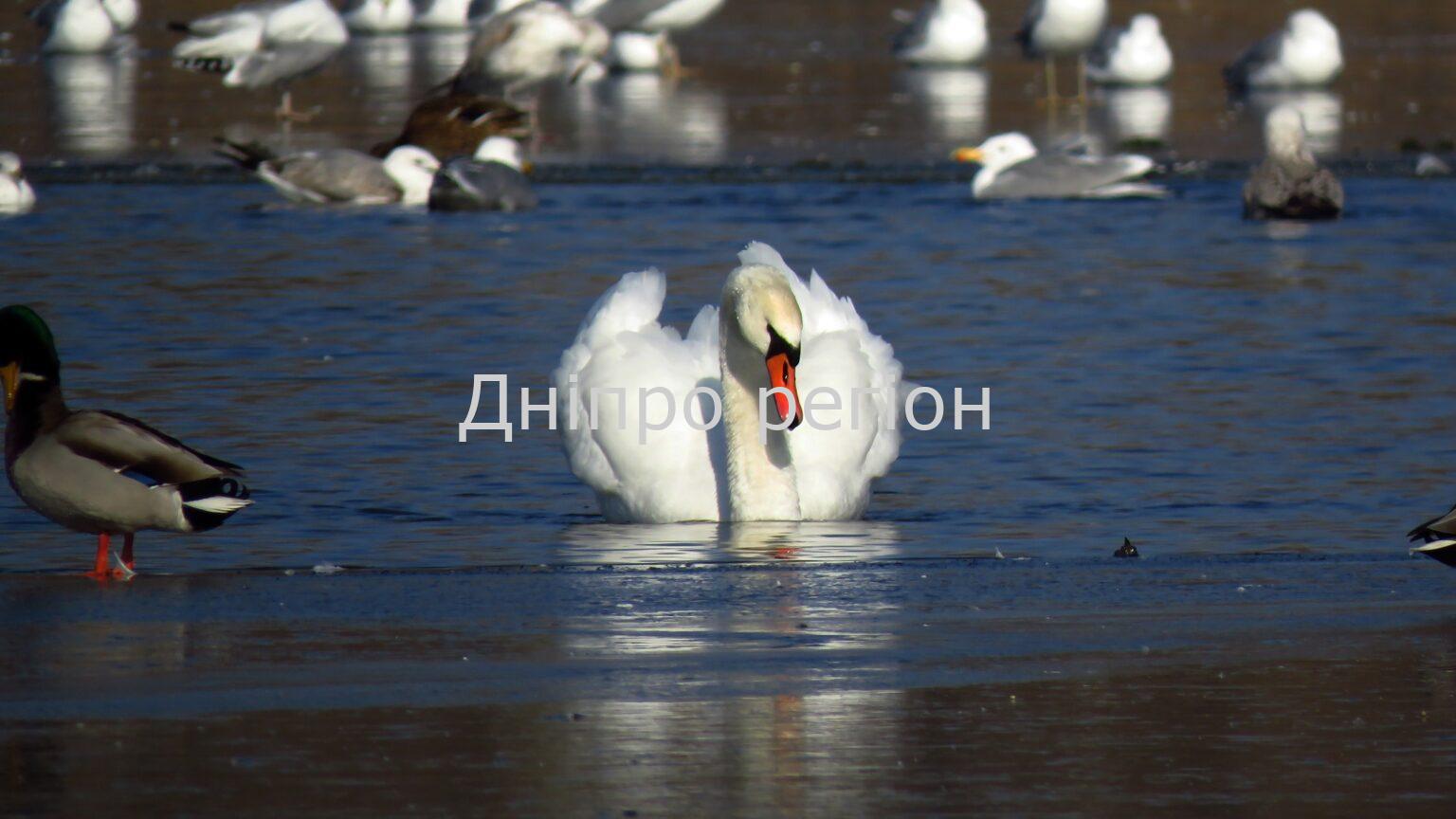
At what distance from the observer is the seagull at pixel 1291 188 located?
17.7 m

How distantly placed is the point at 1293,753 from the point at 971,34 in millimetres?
26460

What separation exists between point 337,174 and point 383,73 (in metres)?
12.4

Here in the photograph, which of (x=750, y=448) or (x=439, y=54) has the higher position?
(x=750, y=448)

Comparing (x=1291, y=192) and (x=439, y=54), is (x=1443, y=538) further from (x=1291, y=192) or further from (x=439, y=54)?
(x=439, y=54)

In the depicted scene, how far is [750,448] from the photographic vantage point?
8789 millimetres

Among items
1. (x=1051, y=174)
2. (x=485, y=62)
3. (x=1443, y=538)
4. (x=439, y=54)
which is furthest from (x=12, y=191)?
(x=439, y=54)

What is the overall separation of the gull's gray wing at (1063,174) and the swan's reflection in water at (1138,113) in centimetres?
294

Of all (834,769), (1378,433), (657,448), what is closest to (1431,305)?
(1378,433)

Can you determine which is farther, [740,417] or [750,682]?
[740,417]

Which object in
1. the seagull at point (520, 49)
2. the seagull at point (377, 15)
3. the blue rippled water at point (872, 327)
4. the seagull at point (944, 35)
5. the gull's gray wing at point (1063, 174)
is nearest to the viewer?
the blue rippled water at point (872, 327)

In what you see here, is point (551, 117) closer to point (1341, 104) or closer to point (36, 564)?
point (1341, 104)

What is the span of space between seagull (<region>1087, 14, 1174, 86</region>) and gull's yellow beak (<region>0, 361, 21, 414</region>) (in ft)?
70.3

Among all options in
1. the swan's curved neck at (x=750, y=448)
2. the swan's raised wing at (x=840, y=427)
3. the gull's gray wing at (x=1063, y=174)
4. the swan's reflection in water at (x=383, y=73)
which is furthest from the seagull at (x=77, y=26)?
the swan's curved neck at (x=750, y=448)

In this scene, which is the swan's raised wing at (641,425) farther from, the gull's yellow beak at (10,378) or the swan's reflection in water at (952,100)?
the swan's reflection in water at (952,100)
